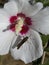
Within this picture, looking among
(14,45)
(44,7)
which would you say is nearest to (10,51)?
(14,45)

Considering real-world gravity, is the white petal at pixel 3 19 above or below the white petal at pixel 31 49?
above

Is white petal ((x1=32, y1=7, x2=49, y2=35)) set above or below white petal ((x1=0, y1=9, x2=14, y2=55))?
above

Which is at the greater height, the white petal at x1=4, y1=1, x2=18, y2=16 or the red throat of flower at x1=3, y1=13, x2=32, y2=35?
the white petal at x1=4, y1=1, x2=18, y2=16

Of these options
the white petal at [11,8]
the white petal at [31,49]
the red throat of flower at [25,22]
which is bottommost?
the white petal at [31,49]

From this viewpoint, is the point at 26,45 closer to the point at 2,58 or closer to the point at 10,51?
the point at 10,51

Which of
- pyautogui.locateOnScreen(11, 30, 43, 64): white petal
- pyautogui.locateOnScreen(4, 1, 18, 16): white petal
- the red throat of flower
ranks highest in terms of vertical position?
pyautogui.locateOnScreen(4, 1, 18, 16): white petal
